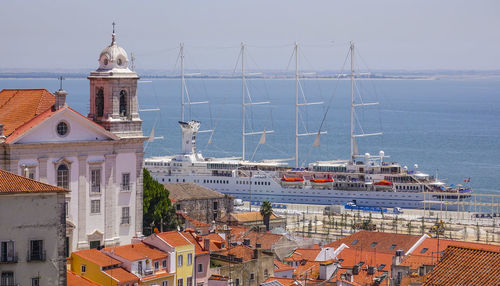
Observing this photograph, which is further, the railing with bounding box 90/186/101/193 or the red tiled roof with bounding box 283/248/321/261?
the railing with bounding box 90/186/101/193

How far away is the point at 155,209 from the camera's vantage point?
147 ft

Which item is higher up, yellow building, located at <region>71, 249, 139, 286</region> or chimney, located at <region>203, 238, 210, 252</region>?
chimney, located at <region>203, 238, 210, 252</region>

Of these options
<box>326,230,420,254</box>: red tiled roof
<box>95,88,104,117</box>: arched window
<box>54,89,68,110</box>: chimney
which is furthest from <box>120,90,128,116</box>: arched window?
<box>326,230,420,254</box>: red tiled roof

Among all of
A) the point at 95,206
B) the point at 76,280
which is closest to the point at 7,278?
the point at 76,280

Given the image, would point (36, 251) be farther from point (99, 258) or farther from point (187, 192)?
point (187, 192)

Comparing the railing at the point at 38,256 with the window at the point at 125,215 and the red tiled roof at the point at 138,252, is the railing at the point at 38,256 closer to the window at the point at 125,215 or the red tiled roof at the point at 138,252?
the red tiled roof at the point at 138,252

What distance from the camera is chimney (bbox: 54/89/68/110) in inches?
1507

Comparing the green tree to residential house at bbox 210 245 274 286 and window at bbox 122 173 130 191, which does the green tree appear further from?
residential house at bbox 210 245 274 286

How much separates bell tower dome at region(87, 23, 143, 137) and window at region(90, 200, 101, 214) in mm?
3007

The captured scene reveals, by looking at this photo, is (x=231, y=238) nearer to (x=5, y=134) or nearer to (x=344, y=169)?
(x=5, y=134)

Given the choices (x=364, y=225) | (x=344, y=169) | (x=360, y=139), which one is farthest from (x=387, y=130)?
(x=364, y=225)

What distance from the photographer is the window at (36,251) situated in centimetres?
2369

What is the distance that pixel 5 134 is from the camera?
125 ft

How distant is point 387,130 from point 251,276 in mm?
131737
